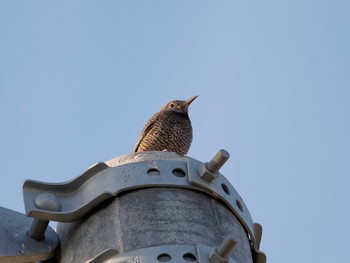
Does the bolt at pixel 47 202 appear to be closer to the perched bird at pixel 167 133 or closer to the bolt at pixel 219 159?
the bolt at pixel 219 159

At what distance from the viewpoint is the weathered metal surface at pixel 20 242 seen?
306cm

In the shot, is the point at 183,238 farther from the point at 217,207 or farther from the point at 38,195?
the point at 38,195

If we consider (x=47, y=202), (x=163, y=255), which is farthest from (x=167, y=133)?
(x=163, y=255)

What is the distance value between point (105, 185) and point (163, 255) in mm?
444

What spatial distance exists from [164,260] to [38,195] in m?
0.60

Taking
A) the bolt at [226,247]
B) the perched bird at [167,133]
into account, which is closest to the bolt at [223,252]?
the bolt at [226,247]

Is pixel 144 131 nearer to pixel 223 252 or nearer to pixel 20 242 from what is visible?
pixel 20 242

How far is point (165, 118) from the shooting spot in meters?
8.26

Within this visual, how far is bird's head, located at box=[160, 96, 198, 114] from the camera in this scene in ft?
30.0

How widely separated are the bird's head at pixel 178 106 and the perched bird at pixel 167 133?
0.27m

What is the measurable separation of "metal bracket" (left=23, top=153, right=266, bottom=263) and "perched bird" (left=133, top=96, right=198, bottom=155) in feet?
11.9

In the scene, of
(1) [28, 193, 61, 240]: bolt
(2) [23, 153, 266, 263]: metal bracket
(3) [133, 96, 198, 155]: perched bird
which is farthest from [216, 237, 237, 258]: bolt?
(3) [133, 96, 198, 155]: perched bird

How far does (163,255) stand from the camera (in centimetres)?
281

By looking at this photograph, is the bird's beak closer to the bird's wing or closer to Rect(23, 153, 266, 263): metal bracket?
the bird's wing
